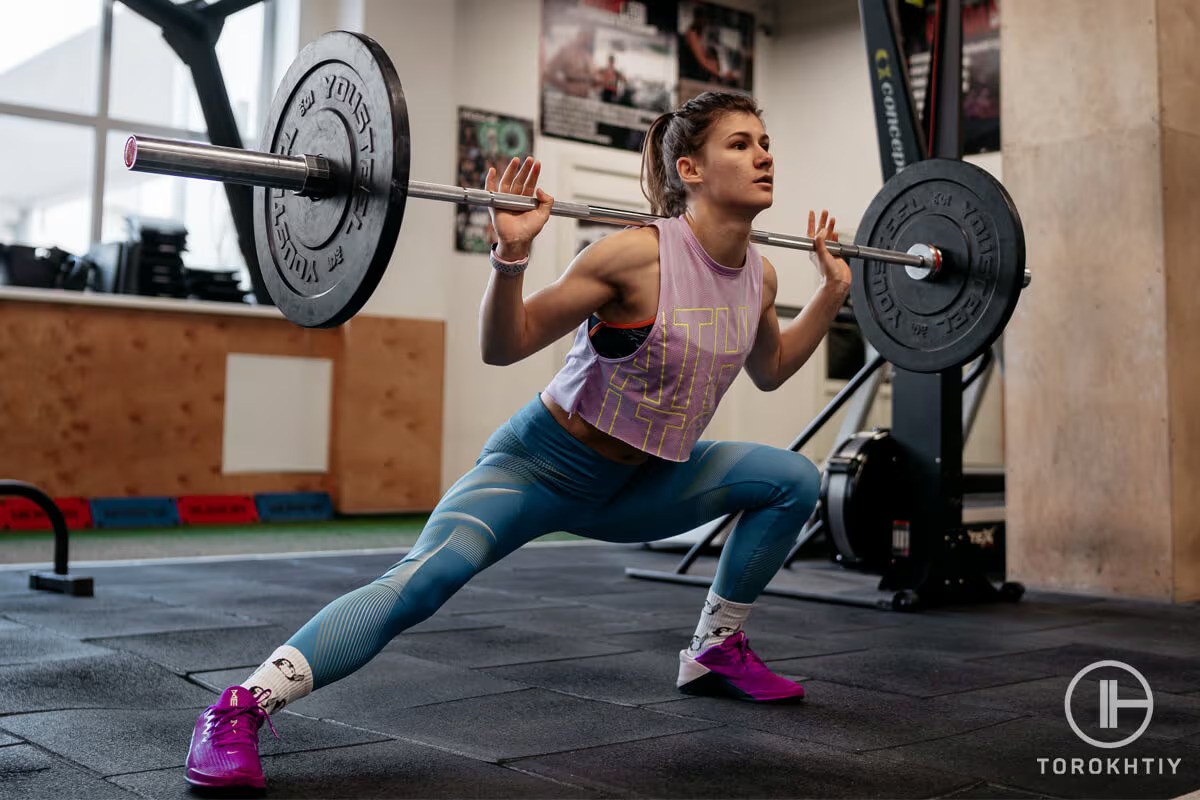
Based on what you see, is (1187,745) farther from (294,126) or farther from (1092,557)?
(1092,557)

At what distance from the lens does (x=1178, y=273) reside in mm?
3680

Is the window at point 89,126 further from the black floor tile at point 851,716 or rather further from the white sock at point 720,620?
the black floor tile at point 851,716

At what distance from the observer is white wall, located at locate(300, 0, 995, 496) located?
21.5ft

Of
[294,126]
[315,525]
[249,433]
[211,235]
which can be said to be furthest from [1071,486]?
[211,235]

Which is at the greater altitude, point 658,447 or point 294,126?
point 294,126

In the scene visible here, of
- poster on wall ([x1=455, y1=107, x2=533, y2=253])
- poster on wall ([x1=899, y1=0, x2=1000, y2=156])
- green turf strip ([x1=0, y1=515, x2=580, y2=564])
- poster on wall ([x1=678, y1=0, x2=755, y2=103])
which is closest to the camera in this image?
green turf strip ([x1=0, y1=515, x2=580, y2=564])

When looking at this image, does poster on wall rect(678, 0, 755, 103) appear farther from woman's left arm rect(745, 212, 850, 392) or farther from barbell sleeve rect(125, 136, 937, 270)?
barbell sleeve rect(125, 136, 937, 270)

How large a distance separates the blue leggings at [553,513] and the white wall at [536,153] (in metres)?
4.57

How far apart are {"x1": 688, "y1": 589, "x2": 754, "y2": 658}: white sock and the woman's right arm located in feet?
2.16

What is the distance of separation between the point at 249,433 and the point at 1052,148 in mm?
4174

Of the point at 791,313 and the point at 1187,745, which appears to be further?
the point at 791,313

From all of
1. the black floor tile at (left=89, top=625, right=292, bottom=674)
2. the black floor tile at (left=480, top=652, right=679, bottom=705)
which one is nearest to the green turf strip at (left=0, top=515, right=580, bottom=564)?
the black floor tile at (left=89, top=625, right=292, bottom=674)

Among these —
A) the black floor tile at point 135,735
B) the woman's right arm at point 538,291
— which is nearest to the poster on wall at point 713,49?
the woman's right arm at point 538,291

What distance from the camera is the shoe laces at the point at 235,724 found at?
5.14ft
